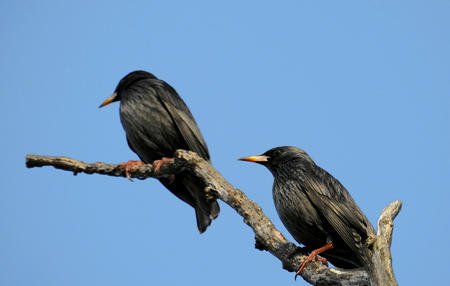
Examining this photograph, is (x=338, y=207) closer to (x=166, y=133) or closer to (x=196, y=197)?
(x=196, y=197)

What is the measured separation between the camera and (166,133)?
7.45 m

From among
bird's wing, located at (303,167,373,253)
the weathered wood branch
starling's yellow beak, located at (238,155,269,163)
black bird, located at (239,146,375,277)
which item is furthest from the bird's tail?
bird's wing, located at (303,167,373,253)

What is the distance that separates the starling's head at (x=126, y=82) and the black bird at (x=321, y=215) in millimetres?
2787

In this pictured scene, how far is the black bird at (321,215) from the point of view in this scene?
586cm

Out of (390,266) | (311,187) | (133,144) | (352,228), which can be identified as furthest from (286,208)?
(133,144)

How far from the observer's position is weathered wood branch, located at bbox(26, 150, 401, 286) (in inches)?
196

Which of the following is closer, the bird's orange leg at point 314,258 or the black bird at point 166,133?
the bird's orange leg at point 314,258

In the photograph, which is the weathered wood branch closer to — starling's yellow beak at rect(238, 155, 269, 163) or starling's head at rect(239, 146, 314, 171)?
starling's yellow beak at rect(238, 155, 269, 163)

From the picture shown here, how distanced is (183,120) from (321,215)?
2369mm

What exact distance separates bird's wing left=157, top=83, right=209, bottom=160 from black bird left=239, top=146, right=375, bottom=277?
1.19 m

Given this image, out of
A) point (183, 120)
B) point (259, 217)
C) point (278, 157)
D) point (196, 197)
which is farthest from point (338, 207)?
point (183, 120)

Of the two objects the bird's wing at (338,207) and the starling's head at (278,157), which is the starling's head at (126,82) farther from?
the bird's wing at (338,207)

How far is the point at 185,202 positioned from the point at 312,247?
2166 millimetres

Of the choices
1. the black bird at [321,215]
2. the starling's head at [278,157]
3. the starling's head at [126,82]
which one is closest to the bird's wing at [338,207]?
the black bird at [321,215]
